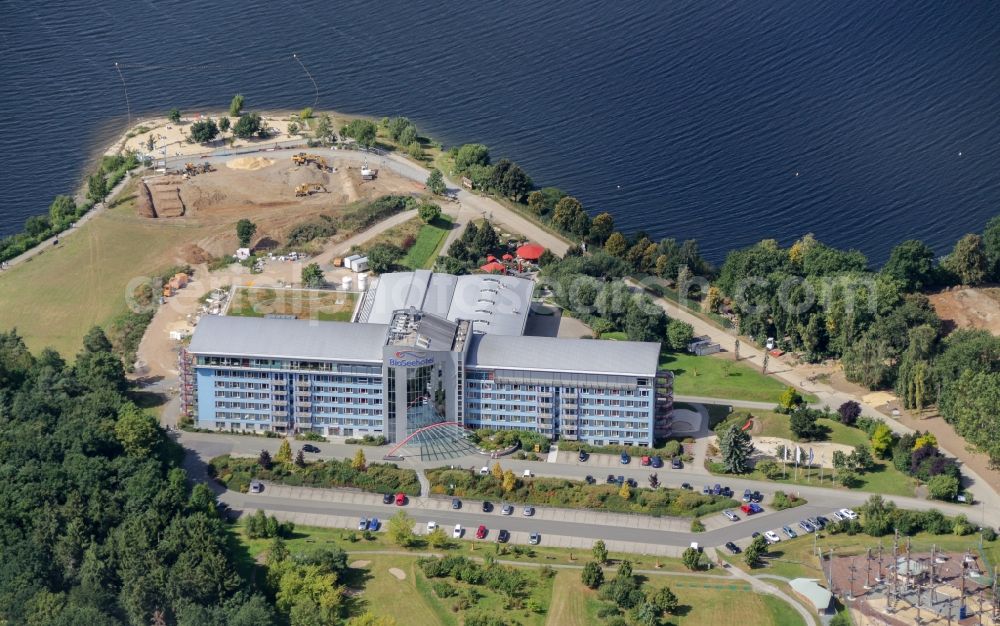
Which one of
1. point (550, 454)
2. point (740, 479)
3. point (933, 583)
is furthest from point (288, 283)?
point (933, 583)

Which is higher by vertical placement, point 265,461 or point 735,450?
point 735,450

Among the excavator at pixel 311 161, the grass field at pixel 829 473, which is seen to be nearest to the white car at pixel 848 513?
the grass field at pixel 829 473

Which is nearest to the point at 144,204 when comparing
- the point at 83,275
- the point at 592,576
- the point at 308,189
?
the point at 83,275

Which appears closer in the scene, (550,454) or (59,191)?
(550,454)

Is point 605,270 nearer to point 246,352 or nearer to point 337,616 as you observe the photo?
point 246,352

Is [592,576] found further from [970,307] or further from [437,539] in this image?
[970,307]

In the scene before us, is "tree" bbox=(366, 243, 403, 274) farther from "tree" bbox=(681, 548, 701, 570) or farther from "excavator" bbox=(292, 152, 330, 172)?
"tree" bbox=(681, 548, 701, 570)

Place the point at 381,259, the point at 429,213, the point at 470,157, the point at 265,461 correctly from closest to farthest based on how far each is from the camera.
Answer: the point at 265,461 < the point at 381,259 < the point at 429,213 < the point at 470,157
